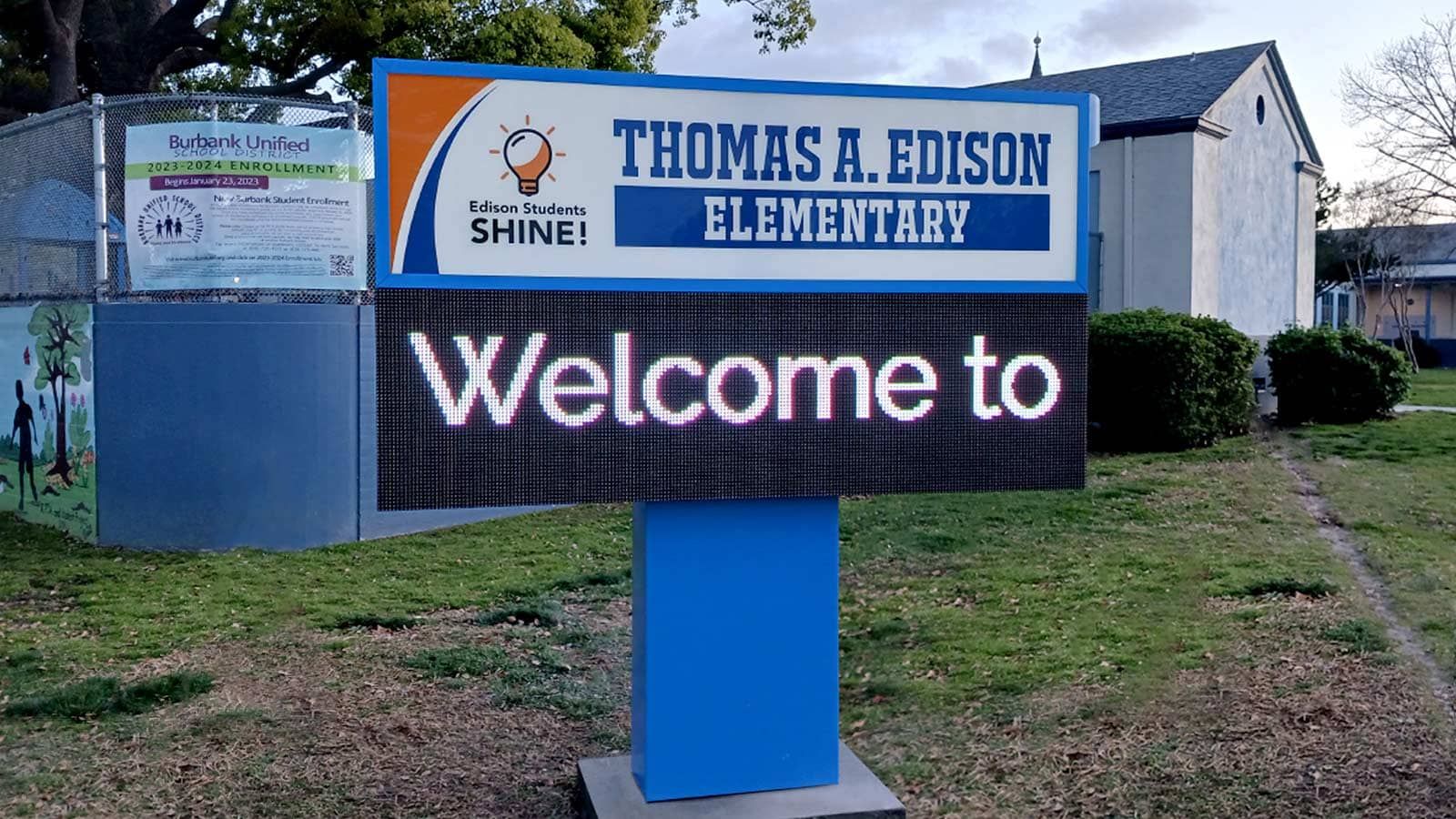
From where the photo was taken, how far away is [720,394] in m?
4.47

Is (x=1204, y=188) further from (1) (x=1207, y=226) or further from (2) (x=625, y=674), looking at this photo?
(2) (x=625, y=674)

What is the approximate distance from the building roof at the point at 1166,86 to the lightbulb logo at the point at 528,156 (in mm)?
17063

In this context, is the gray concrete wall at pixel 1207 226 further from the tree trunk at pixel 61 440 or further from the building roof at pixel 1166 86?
the tree trunk at pixel 61 440

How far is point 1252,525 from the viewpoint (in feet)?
33.5

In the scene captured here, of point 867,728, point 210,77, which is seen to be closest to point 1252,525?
point 867,728

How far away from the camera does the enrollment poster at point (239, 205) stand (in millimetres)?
9938

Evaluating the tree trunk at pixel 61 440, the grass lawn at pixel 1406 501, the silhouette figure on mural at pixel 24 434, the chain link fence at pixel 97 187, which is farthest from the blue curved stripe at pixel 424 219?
the silhouette figure on mural at pixel 24 434

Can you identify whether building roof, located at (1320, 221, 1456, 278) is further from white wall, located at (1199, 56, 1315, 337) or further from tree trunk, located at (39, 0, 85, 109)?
tree trunk, located at (39, 0, 85, 109)

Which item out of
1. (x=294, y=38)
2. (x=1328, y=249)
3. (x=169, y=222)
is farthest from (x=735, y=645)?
(x=1328, y=249)

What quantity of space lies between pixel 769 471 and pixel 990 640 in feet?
10.4

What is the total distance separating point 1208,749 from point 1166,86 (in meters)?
18.6

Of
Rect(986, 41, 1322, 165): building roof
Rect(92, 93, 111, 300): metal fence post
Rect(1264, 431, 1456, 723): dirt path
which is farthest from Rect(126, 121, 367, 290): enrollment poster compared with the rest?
Rect(986, 41, 1322, 165): building roof

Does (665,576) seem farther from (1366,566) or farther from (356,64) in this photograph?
(356,64)

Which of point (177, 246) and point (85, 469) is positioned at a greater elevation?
point (177, 246)
